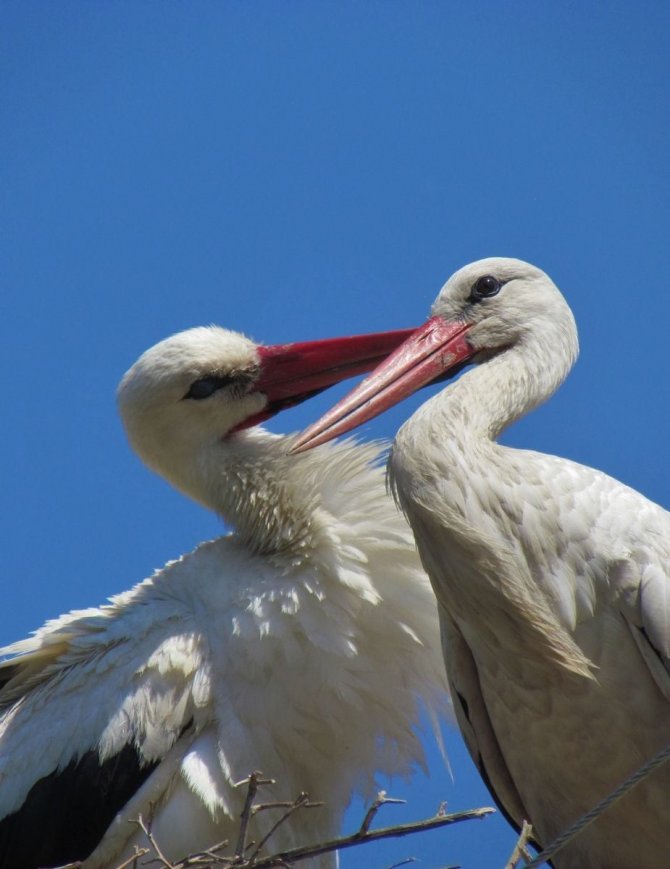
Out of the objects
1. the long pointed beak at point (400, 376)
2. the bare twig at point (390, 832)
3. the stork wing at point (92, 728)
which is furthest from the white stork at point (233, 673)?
the bare twig at point (390, 832)

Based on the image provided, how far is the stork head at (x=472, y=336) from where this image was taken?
3.66 metres

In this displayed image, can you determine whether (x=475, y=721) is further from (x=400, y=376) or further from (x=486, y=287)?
(x=486, y=287)

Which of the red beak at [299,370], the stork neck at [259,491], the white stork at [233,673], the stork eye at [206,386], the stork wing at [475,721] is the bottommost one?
the stork wing at [475,721]

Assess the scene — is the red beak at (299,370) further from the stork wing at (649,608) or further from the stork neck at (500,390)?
the stork wing at (649,608)

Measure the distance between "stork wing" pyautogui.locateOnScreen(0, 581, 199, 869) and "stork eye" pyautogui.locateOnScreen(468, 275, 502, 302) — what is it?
117 cm

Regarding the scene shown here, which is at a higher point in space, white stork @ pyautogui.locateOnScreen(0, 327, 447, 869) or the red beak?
the red beak

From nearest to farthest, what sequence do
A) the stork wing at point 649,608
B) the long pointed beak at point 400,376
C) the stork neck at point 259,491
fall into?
the stork wing at point 649,608 < the long pointed beak at point 400,376 < the stork neck at point 259,491

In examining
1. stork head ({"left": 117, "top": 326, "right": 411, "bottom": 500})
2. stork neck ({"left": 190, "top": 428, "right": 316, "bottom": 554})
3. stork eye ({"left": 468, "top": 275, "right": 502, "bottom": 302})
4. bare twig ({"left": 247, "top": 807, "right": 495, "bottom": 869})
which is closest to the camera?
bare twig ({"left": 247, "top": 807, "right": 495, "bottom": 869})

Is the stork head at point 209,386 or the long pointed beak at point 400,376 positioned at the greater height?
the stork head at point 209,386

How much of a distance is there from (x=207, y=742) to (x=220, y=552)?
59 centimetres

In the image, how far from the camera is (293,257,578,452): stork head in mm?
3664

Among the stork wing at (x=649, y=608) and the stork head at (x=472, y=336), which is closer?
the stork wing at (x=649, y=608)

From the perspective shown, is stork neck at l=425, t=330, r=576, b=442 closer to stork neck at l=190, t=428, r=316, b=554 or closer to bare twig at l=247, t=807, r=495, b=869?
stork neck at l=190, t=428, r=316, b=554

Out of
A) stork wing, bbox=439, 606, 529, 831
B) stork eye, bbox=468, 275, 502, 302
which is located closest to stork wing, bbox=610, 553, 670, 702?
stork wing, bbox=439, 606, 529, 831
